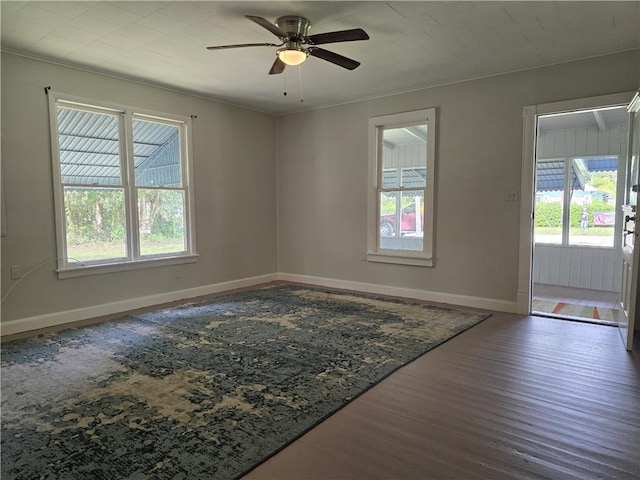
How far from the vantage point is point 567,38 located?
3.61 meters

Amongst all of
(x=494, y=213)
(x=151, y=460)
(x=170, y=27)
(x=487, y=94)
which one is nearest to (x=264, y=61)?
(x=170, y=27)

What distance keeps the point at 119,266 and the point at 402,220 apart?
3595 mm

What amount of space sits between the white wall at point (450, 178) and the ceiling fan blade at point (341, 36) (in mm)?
2365

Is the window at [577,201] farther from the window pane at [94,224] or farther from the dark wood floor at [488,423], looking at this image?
the window pane at [94,224]

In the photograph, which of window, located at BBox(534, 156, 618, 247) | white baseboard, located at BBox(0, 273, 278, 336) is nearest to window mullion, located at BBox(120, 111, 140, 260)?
white baseboard, located at BBox(0, 273, 278, 336)

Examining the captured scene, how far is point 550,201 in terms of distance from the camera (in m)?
6.81

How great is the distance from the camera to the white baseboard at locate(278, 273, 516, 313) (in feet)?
15.5

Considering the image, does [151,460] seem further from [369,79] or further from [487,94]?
[487,94]

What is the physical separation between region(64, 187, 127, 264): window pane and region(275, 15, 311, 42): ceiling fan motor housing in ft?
8.97

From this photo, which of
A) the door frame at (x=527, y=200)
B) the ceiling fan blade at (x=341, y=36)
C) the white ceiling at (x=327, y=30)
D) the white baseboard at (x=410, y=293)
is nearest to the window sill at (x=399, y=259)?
the white baseboard at (x=410, y=293)

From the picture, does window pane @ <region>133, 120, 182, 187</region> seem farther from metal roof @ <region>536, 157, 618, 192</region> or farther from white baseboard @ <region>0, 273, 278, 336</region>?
metal roof @ <region>536, 157, 618, 192</region>

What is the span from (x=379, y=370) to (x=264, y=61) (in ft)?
10.4

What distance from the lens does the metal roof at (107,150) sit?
431 centimetres

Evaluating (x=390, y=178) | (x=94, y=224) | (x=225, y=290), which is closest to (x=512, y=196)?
(x=390, y=178)
